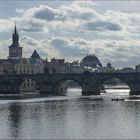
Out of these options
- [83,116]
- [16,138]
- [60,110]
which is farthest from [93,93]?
[16,138]

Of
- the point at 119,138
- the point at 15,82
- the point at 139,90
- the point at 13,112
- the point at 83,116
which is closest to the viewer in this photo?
the point at 119,138

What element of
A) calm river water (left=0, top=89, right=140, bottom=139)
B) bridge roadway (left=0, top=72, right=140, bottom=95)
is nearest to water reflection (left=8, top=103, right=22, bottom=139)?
calm river water (left=0, top=89, right=140, bottom=139)

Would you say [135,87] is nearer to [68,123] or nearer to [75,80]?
[75,80]

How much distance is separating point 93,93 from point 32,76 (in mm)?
19187

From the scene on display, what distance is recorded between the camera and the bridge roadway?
162 m

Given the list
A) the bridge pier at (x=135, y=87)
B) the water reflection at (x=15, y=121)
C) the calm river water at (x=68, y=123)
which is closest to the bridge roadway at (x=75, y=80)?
the bridge pier at (x=135, y=87)

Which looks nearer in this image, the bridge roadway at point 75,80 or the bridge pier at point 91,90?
the bridge roadway at point 75,80

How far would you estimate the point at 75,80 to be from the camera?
554 ft

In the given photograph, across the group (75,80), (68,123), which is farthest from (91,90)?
(68,123)

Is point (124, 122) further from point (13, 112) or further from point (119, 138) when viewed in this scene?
point (13, 112)

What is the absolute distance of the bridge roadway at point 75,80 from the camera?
16216 centimetres

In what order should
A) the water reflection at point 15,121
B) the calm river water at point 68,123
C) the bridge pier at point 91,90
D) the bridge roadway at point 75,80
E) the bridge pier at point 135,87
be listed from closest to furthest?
the calm river water at point 68,123 → the water reflection at point 15,121 → the bridge pier at point 135,87 → the bridge roadway at point 75,80 → the bridge pier at point 91,90

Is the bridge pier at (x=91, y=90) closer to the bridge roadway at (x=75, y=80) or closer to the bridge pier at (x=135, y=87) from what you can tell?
the bridge roadway at (x=75, y=80)

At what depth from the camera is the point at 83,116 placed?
275 feet
